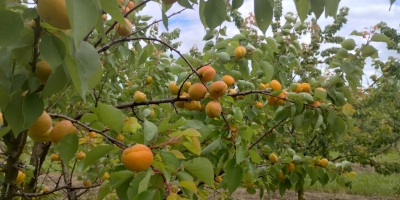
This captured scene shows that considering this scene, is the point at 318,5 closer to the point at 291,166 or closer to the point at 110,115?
the point at 110,115

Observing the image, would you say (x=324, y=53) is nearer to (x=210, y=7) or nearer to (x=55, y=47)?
(x=210, y=7)

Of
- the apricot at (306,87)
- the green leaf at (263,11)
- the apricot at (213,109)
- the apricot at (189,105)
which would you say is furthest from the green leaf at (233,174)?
the green leaf at (263,11)

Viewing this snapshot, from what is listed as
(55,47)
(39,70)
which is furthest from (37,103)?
(55,47)

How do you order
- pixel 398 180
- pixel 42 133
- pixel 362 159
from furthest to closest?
1. pixel 398 180
2. pixel 362 159
3. pixel 42 133

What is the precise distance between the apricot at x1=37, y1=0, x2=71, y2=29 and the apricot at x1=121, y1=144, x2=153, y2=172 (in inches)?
14.8

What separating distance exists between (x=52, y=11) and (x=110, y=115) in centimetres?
35

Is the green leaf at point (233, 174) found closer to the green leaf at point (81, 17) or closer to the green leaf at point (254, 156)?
the green leaf at point (254, 156)

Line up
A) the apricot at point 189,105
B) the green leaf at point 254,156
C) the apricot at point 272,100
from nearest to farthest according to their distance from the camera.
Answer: the green leaf at point 254,156 → the apricot at point 189,105 → the apricot at point 272,100

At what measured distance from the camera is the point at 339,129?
1.39 meters

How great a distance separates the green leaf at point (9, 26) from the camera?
48cm

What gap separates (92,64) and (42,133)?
0.44 meters

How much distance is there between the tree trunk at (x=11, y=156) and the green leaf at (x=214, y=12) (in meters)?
0.82

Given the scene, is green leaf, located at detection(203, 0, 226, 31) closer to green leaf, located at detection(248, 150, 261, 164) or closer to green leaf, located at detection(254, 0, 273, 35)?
green leaf, located at detection(254, 0, 273, 35)

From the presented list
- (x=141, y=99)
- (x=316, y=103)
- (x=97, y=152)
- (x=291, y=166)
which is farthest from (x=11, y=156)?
(x=291, y=166)
